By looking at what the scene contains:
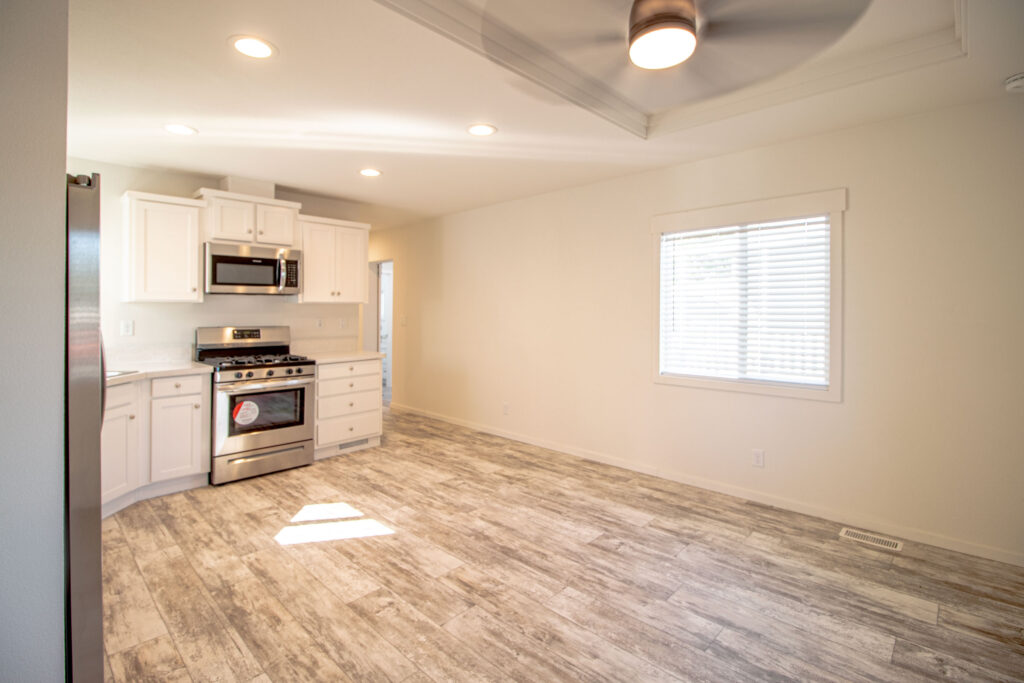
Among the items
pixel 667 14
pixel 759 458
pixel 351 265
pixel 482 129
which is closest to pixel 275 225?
pixel 351 265

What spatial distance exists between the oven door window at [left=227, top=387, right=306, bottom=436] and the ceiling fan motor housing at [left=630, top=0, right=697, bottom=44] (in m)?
3.68

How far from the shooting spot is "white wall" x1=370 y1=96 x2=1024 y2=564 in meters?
2.68

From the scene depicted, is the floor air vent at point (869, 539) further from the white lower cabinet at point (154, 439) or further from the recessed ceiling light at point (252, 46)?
the white lower cabinet at point (154, 439)

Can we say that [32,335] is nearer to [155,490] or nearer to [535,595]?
[535,595]

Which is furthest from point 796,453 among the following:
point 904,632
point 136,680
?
point 136,680

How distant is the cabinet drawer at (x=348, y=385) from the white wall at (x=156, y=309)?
722 mm

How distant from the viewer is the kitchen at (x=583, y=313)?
1930 mm

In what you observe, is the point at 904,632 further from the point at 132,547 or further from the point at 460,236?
the point at 460,236

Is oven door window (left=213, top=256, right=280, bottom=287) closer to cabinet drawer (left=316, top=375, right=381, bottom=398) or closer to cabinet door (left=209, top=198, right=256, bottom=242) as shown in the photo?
cabinet door (left=209, top=198, right=256, bottom=242)

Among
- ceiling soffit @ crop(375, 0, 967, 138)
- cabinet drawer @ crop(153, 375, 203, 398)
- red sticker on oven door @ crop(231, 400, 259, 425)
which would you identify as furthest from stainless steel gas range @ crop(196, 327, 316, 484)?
ceiling soffit @ crop(375, 0, 967, 138)

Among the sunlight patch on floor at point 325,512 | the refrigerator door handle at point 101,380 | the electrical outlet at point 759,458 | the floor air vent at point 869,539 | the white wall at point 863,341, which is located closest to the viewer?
the refrigerator door handle at point 101,380

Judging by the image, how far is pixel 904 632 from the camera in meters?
2.09

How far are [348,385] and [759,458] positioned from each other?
3471mm

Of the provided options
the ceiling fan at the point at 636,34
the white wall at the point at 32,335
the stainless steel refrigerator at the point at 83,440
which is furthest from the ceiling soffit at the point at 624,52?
the stainless steel refrigerator at the point at 83,440
